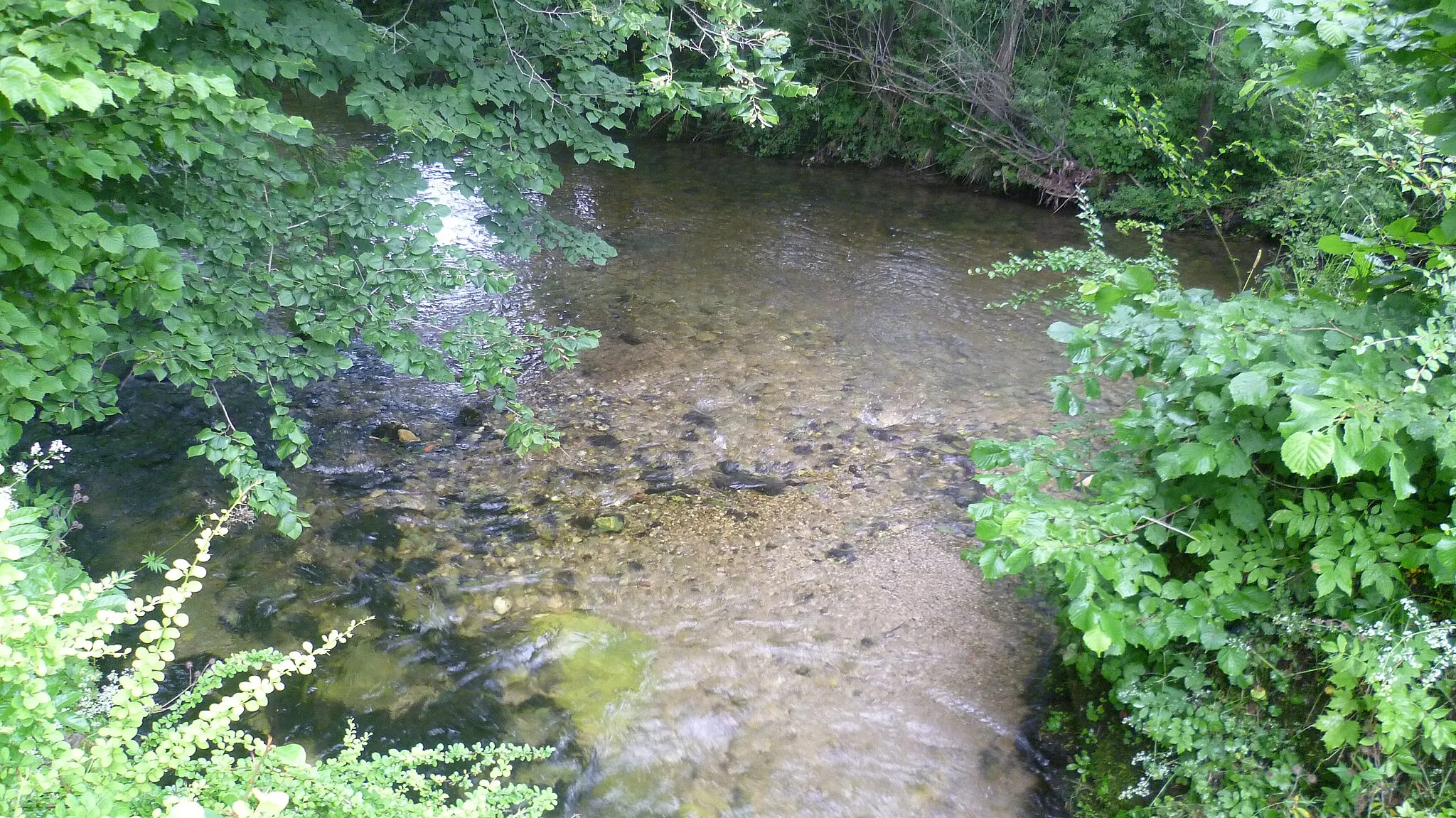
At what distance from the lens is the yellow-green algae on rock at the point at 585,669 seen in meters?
3.62

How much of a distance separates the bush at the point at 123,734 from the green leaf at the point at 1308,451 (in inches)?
83.8

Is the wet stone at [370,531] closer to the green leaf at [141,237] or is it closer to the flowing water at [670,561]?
the flowing water at [670,561]

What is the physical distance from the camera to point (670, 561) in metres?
4.47

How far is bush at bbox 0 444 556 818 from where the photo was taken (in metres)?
1.51

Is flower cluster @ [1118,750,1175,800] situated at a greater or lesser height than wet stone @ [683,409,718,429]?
greater

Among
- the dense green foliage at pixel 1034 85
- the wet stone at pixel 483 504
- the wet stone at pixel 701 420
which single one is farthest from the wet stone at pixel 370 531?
the dense green foliage at pixel 1034 85

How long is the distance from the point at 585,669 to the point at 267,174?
2654mm

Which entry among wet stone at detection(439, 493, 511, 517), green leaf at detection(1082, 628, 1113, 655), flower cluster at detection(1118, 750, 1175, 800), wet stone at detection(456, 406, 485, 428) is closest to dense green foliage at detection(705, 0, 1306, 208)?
wet stone at detection(456, 406, 485, 428)

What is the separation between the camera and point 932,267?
8.58 m

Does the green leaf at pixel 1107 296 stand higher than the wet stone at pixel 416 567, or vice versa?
the green leaf at pixel 1107 296

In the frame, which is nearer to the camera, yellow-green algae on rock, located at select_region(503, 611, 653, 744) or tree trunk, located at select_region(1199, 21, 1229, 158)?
yellow-green algae on rock, located at select_region(503, 611, 653, 744)

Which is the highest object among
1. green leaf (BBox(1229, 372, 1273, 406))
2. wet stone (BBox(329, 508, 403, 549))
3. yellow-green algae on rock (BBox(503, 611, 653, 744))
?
green leaf (BBox(1229, 372, 1273, 406))

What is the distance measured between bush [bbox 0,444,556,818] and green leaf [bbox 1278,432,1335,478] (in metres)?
2.13

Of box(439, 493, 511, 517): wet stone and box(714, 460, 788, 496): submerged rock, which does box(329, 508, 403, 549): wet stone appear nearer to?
box(439, 493, 511, 517): wet stone
